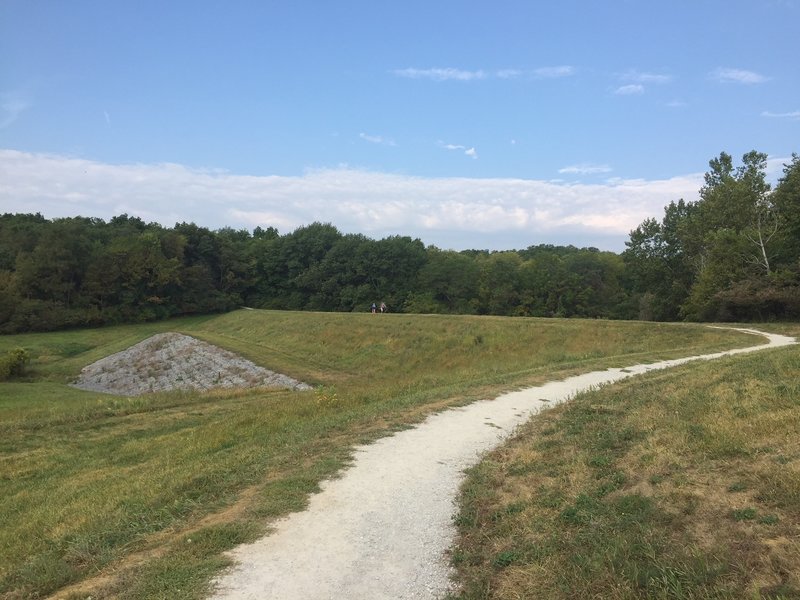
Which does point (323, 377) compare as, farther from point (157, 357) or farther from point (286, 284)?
point (286, 284)

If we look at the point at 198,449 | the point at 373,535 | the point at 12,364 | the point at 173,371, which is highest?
the point at 373,535

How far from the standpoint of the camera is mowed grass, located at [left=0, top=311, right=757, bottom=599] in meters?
5.97

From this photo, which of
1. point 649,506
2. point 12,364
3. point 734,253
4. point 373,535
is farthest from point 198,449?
point 734,253

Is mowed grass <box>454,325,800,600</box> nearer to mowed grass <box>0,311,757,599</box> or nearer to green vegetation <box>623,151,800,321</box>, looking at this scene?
mowed grass <box>0,311,757,599</box>

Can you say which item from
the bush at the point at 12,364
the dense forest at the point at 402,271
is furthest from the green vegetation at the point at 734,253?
the bush at the point at 12,364

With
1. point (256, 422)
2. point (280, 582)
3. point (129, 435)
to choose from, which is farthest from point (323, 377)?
point (280, 582)

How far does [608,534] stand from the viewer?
525cm

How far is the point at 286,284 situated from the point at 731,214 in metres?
69.1

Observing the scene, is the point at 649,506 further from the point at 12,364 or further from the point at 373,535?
the point at 12,364

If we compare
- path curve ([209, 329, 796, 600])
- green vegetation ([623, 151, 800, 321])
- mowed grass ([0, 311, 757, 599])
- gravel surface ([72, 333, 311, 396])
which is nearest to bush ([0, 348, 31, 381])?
gravel surface ([72, 333, 311, 396])

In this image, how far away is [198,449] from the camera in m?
12.0

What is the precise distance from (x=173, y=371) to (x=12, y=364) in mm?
11097

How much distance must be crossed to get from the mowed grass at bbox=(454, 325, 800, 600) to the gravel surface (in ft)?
76.4

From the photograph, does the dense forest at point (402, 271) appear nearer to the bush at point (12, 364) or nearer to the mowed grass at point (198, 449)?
the mowed grass at point (198, 449)
